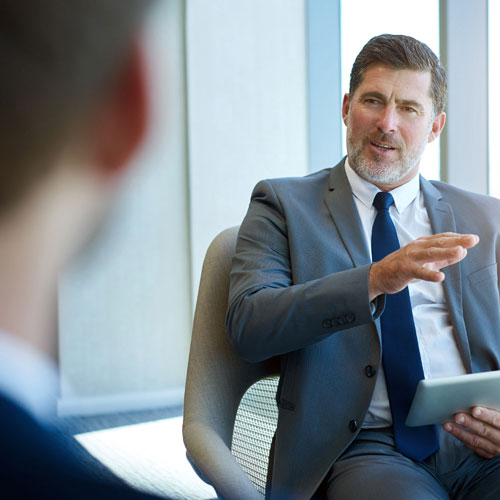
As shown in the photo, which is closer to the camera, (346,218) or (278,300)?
(278,300)

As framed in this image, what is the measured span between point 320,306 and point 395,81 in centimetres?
62

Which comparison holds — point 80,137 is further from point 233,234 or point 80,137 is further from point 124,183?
point 233,234

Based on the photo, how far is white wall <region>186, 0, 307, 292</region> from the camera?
3670 millimetres

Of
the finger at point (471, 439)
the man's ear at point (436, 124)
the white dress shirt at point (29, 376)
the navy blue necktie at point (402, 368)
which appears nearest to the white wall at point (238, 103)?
the white dress shirt at point (29, 376)

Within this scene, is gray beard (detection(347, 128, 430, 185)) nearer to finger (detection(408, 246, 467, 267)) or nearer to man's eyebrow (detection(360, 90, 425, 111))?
man's eyebrow (detection(360, 90, 425, 111))

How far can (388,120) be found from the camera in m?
1.45

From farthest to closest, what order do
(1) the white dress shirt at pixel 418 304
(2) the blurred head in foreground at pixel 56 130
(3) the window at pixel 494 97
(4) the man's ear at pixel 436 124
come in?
(2) the blurred head in foreground at pixel 56 130 < (3) the window at pixel 494 97 < (4) the man's ear at pixel 436 124 < (1) the white dress shirt at pixel 418 304

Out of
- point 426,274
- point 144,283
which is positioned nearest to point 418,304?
point 426,274

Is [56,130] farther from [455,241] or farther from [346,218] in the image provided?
[455,241]

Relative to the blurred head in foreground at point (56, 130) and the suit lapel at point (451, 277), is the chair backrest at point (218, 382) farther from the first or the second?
the blurred head in foreground at point (56, 130)

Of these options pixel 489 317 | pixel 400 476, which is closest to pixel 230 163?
pixel 489 317

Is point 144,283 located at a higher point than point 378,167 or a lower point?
lower

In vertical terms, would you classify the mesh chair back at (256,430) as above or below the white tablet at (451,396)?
below

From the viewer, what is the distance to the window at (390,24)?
330 cm
